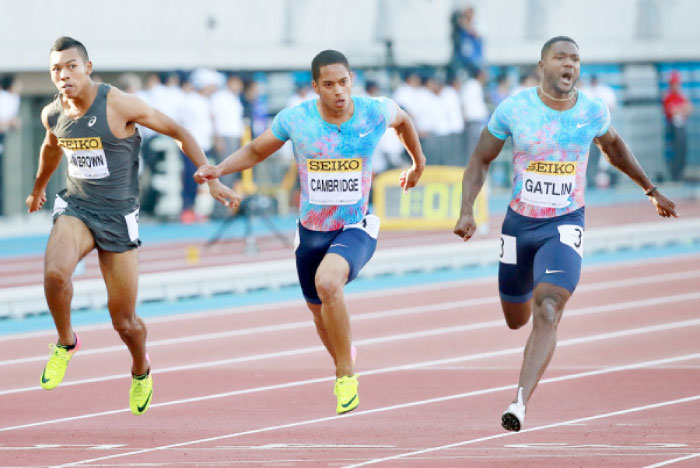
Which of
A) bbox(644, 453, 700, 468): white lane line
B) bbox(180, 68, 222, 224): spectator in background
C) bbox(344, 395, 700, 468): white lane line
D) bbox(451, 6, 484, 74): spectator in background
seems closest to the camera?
bbox(644, 453, 700, 468): white lane line

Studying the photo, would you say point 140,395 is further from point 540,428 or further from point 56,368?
point 540,428

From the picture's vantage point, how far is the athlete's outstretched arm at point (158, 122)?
7.41 metres

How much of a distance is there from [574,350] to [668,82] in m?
17.2

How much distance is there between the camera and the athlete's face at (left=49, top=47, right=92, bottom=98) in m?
7.23

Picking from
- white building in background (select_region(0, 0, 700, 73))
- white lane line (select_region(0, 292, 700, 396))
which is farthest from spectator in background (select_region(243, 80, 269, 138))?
white lane line (select_region(0, 292, 700, 396))

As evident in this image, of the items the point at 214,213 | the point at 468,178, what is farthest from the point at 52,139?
the point at 214,213

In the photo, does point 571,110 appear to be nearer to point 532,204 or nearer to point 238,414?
point 532,204

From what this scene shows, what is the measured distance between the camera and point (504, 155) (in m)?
24.3

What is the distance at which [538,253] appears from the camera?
23.9ft

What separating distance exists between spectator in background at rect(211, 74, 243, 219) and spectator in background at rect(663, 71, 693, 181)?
960 centimetres

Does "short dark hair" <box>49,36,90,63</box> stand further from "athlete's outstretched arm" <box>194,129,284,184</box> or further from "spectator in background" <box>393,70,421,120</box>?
"spectator in background" <box>393,70,421,120</box>

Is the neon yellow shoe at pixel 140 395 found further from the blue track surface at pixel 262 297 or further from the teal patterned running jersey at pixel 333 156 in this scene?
the blue track surface at pixel 262 297

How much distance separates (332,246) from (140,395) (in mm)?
1510

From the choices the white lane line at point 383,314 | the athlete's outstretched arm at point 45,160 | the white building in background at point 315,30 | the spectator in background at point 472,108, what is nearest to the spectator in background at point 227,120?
the white building in background at point 315,30
